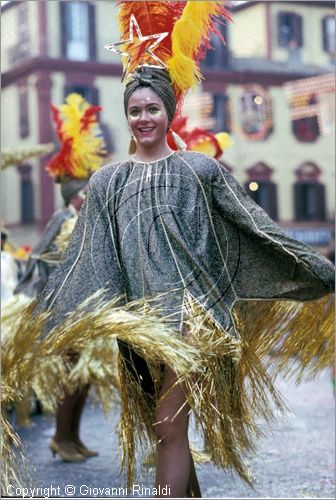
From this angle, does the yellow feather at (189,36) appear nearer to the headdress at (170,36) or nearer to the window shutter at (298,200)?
the headdress at (170,36)

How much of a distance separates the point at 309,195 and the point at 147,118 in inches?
688

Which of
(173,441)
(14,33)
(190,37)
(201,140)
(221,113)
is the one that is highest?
(14,33)

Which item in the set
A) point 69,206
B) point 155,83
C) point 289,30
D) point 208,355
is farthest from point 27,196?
point 208,355

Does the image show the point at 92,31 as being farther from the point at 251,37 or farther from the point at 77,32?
the point at 251,37

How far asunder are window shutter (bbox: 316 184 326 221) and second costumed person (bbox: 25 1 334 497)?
17.0m

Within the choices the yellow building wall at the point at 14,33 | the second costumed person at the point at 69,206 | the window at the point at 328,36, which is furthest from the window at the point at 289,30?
the second costumed person at the point at 69,206

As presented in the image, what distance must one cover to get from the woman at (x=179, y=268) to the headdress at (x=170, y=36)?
0.07 meters

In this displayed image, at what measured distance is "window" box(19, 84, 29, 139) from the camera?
16.7 meters

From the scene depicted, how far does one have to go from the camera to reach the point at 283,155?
21.2m

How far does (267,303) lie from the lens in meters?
3.93

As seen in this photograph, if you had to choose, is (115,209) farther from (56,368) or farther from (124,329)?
(56,368)

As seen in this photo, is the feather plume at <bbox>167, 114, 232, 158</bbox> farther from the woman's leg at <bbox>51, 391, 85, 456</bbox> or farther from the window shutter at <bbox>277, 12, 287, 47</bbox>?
the window shutter at <bbox>277, 12, 287, 47</bbox>

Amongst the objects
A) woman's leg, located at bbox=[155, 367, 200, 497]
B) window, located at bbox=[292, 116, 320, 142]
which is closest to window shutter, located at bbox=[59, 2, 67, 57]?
window, located at bbox=[292, 116, 320, 142]

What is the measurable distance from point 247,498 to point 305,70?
51.2 ft
